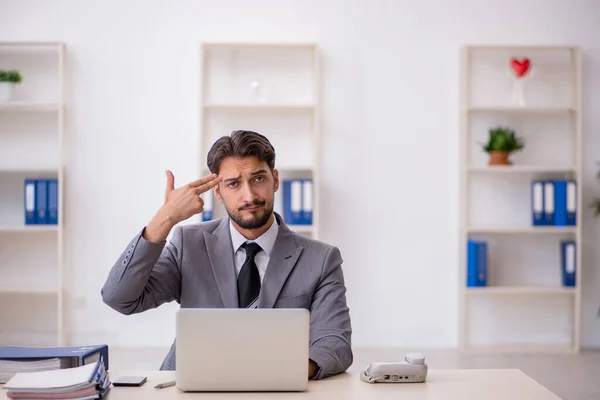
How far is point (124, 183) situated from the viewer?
5.36m

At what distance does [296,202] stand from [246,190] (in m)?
2.71

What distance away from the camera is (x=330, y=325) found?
2.33m

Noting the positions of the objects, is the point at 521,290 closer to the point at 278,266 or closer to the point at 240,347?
the point at 278,266

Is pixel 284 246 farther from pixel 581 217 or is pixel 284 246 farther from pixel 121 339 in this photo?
pixel 581 217

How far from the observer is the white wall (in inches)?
210

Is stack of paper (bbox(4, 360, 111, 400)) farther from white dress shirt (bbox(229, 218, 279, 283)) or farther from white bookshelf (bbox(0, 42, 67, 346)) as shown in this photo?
white bookshelf (bbox(0, 42, 67, 346))

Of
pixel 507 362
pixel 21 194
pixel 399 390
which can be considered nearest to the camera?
pixel 399 390

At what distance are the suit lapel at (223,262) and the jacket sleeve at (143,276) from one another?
0.11 m

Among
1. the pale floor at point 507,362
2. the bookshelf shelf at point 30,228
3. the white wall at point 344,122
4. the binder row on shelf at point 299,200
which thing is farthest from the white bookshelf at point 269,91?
the bookshelf shelf at point 30,228

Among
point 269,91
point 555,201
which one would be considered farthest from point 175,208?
point 555,201

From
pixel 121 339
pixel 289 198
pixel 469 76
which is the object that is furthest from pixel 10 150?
pixel 469 76

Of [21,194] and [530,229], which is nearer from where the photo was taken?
[530,229]

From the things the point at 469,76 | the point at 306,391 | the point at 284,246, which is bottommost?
the point at 306,391

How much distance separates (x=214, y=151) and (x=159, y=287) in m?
0.47
